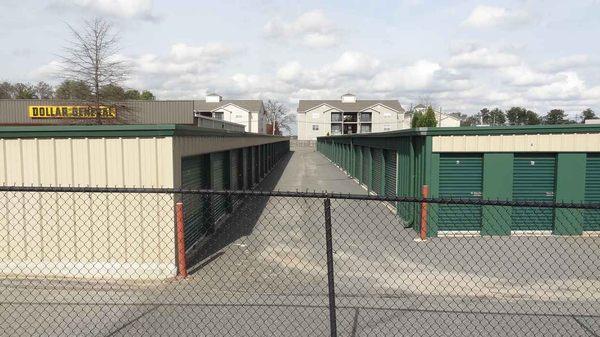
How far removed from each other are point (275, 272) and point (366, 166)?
16.0 metres

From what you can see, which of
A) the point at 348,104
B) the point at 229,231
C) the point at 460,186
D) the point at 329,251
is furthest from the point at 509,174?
the point at 348,104

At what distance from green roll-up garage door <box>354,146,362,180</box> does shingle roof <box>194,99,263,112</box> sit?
68.7 m

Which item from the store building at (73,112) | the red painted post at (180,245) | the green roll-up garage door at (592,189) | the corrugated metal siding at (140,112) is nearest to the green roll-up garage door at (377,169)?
the green roll-up garage door at (592,189)

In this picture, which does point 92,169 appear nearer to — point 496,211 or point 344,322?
point 344,322

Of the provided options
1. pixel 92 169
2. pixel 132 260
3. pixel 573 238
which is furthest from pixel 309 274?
pixel 573 238

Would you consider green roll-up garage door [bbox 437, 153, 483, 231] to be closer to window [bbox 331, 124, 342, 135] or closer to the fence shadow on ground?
the fence shadow on ground

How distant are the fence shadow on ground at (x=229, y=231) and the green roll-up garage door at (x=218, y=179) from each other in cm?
35

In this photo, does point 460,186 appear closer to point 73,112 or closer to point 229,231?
point 229,231

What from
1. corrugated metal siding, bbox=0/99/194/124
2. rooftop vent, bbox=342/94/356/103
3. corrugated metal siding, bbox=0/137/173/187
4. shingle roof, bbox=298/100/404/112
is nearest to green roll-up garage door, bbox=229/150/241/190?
corrugated metal siding, bbox=0/137/173/187

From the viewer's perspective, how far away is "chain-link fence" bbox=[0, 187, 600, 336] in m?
5.94

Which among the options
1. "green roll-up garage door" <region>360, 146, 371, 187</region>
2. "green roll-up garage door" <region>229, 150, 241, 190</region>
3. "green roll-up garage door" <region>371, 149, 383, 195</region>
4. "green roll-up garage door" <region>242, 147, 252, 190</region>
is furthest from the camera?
"green roll-up garage door" <region>360, 146, 371, 187</region>

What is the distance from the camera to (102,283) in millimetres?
7879

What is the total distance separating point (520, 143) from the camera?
1224cm

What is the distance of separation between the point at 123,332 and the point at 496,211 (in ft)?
33.1
